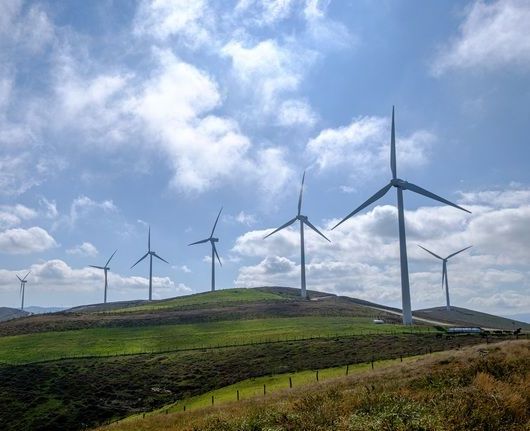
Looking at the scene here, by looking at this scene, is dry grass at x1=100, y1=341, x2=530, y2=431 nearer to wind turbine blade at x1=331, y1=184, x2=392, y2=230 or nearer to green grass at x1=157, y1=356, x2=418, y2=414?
green grass at x1=157, y1=356, x2=418, y2=414

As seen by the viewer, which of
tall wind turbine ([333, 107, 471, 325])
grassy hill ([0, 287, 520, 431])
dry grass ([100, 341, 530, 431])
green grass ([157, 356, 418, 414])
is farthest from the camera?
tall wind turbine ([333, 107, 471, 325])

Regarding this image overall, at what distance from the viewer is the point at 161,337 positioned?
9738 cm

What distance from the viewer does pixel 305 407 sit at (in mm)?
21625

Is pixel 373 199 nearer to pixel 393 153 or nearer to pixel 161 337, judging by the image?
pixel 393 153

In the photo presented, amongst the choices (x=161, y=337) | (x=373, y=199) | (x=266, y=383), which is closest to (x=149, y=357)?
(x=161, y=337)

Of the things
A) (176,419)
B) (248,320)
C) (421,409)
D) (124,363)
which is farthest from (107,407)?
(248,320)

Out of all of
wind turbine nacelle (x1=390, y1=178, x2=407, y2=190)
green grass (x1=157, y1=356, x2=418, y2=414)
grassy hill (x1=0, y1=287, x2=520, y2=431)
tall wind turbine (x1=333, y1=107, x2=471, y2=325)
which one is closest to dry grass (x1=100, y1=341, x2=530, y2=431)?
green grass (x1=157, y1=356, x2=418, y2=414)

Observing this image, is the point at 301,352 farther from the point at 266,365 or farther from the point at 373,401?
the point at 373,401

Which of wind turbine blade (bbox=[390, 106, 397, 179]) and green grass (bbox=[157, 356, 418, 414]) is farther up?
wind turbine blade (bbox=[390, 106, 397, 179])

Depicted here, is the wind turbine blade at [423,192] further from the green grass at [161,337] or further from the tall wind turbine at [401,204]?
the green grass at [161,337]

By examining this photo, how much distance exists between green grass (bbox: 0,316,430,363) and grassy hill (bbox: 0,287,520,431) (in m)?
0.20

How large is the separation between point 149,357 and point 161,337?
21777mm

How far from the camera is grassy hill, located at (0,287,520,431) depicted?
54812mm

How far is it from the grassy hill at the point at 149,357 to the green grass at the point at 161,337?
195mm
